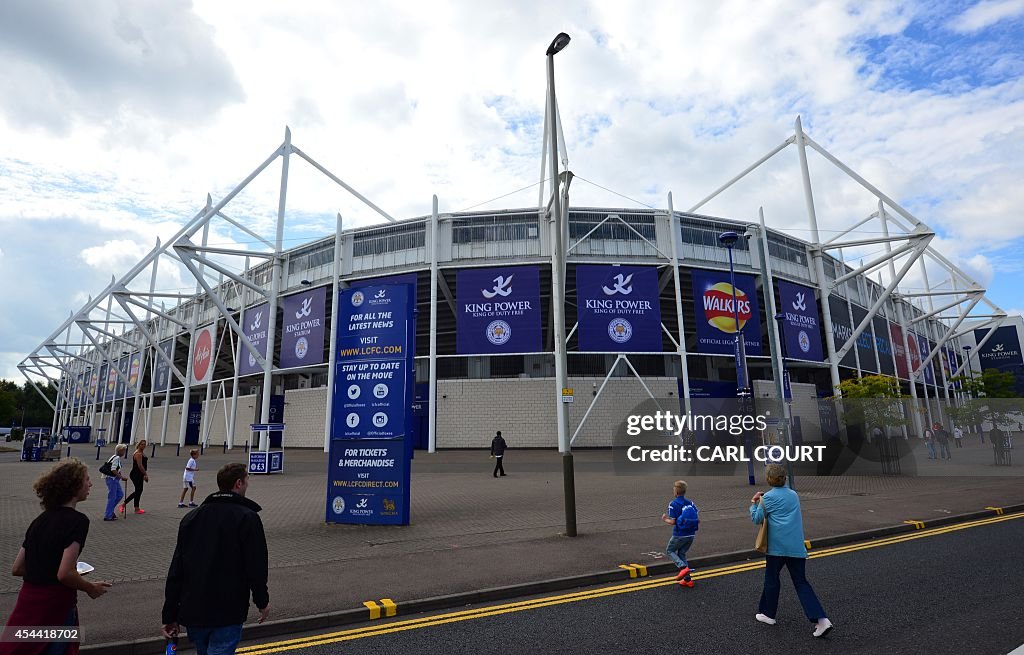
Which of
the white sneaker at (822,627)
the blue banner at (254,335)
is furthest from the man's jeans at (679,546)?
the blue banner at (254,335)

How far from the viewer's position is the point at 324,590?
6.82 m

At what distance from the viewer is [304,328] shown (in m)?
36.3

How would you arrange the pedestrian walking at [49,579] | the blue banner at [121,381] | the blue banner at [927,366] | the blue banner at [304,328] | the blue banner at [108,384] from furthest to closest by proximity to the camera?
the blue banner at [108,384] → the blue banner at [121,381] → the blue banner at [927,366] → the blue banner at [304,328] → the pedestrian walking at [49,579]

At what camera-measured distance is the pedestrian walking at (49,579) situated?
3178 mm

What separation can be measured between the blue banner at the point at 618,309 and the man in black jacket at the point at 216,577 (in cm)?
2803

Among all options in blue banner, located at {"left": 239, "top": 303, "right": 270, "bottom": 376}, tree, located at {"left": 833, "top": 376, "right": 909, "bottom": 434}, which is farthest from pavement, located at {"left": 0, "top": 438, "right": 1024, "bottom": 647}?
blue banner, located at {"left": 239, "top": 303, "right": 270, "bottom": 376}

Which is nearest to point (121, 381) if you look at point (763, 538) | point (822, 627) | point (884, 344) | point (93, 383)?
point (93, 383)

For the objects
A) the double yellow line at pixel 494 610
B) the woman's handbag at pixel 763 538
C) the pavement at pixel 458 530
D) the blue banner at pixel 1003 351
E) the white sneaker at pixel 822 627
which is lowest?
the double yellow line at pixel 494 610

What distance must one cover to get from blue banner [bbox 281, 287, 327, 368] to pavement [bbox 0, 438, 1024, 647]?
49.0 ft

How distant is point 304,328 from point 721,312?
84.3 feet

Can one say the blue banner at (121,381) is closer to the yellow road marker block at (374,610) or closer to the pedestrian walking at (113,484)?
the pedestrian walking at (113,484)

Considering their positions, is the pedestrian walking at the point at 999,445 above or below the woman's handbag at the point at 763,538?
above

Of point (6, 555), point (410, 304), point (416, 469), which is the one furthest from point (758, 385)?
point (6, 555)

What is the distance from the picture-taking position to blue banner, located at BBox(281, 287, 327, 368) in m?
35.4
